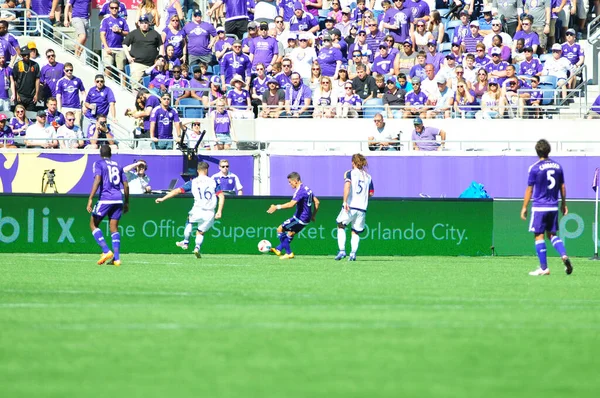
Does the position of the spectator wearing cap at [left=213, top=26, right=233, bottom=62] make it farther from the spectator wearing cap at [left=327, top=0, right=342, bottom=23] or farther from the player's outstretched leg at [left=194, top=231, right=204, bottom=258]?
the player's outstretched leg at [left=194, top=231, right=204, bottom=258]

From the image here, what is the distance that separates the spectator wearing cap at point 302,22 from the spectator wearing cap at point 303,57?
1.07m

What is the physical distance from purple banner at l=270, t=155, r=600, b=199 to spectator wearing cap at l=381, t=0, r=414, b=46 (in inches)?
191

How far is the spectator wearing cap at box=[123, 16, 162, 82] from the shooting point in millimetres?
29891

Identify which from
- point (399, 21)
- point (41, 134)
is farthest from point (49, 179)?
point (399, 21)

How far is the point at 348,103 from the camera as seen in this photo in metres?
28.8

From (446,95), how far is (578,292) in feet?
50.6

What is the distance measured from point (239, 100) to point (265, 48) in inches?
84.1

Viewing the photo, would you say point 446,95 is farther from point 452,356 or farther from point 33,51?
point 452,356

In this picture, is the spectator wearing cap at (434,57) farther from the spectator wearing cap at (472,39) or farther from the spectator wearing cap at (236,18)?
the spectator wearing cap at (236,18)

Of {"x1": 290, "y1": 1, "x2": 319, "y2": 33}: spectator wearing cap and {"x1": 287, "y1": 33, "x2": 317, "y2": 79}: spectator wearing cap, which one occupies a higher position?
{"x1": 290, "y1": 1, "x2": 319, "y2": 33}: spectator wearing cap

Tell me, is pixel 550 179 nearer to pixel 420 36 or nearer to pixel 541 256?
pixel 541 256

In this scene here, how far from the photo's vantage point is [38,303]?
11352 millimetres

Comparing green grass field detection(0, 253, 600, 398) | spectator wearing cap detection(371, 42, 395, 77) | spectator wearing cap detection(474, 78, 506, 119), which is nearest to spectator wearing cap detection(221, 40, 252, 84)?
spectator wearing cap detection(371, 42, 395, 77)

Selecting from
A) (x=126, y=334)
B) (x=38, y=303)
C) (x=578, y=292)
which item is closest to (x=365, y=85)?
(x=578, y=292)
